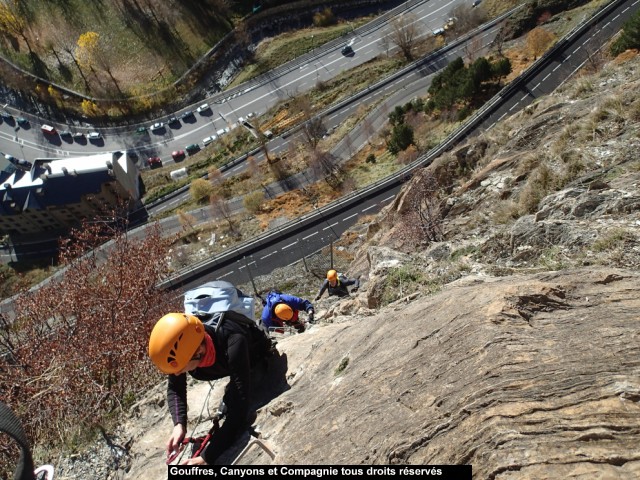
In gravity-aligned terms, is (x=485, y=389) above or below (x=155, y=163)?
below

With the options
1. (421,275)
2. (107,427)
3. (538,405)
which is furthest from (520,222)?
(107,427)

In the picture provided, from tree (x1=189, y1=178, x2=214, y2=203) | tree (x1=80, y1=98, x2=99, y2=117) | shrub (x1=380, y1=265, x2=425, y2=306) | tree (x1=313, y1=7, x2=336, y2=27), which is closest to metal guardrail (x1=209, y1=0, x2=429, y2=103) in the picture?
tree (x1=313, y1=7, x2=336, y2=27)

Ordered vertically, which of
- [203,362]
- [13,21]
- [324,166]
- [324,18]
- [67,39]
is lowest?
[203,362]

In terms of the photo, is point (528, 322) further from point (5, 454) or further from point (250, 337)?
point (5, 454)

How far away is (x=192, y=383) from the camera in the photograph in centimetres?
841

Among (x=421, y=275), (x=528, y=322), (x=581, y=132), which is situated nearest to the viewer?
(x=528, y=322)

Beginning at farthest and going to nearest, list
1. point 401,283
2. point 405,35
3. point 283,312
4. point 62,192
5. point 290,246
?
point 405,35
point 62,192
point 290,246
point 283,312
point 401,283

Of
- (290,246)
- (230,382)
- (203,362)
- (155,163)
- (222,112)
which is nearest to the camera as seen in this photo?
(203,362)

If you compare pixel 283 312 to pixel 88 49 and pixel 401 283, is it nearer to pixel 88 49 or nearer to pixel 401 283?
pixel 401 283

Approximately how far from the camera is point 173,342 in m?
5.13

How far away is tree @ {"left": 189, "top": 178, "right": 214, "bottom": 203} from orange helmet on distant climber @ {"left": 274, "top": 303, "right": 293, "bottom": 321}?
151 feet

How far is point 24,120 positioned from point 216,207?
158ft

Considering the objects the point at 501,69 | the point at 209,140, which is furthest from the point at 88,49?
the point at 501,69

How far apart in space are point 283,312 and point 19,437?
6650mm
